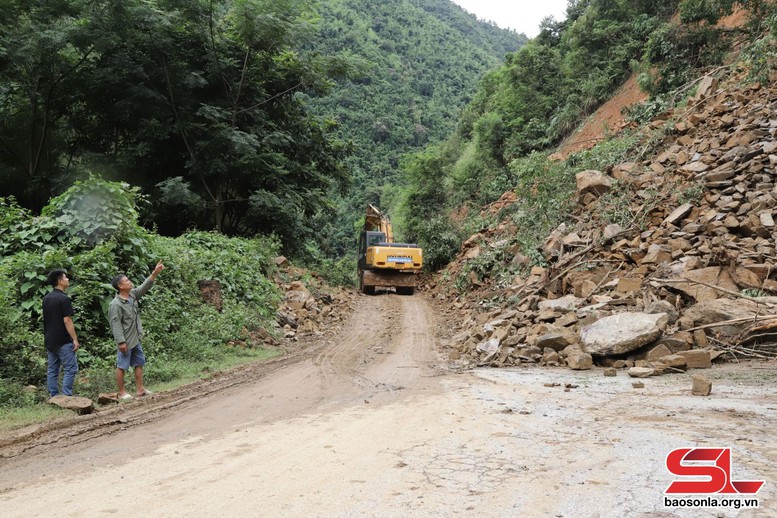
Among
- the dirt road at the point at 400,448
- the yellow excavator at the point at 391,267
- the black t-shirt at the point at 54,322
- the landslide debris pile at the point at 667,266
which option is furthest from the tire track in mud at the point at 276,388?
the yellow excavator at the point at 391,267

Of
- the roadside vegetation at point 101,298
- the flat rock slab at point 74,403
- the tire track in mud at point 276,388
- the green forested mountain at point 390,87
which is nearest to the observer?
the tire track in mud at point 276,388

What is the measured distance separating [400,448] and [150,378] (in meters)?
5.00

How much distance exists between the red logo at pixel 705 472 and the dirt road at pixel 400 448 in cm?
8

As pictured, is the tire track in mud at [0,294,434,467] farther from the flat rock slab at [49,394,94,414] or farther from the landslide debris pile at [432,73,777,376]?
the landslide debris pile at [432,73,777,376]

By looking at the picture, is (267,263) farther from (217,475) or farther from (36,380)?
(217,475)

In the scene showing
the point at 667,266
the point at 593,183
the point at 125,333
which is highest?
the point at 593,183

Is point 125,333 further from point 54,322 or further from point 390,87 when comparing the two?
point 390,87

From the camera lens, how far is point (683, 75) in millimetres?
17953

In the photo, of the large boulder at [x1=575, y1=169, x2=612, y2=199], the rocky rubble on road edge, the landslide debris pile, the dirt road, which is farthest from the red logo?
the large boulder at [x1=575, y1=169, x2=612, y2=199]

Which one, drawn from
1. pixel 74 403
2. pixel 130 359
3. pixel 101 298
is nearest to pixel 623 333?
pixel 130 359

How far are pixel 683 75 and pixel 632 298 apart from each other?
12314mm

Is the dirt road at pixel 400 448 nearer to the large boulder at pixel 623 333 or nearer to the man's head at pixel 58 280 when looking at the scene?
the large boulder at pixel 623 333

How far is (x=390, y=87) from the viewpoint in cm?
7994

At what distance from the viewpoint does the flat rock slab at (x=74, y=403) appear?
5.96m
